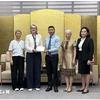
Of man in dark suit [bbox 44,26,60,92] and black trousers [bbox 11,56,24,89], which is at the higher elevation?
man in dark suit [bbox 44,26,60,92]

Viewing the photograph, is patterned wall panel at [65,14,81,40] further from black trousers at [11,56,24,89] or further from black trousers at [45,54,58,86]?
black trousers at [11,56,24,89]

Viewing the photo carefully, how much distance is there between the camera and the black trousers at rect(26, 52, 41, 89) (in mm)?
5652

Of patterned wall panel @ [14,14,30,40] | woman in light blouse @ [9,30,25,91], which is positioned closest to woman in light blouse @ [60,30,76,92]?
woman in light blouse @ [9,30,25,91]

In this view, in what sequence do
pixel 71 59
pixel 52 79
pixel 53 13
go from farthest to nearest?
pixel 53 13 < pixel 52 79 < pixel 71 59

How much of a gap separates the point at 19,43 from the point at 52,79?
112 centimetres

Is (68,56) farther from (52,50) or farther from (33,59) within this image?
(33,59)

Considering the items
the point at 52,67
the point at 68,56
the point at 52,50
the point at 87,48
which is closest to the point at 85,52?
the point at 87,48

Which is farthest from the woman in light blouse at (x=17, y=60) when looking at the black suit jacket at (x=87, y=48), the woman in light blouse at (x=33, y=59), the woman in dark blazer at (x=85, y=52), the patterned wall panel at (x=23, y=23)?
the patterned wall panel at (x=23, y=23)

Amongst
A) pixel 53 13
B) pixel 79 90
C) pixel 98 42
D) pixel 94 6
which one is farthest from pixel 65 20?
pixel 79 90

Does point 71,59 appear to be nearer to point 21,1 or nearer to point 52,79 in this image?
point 52,79

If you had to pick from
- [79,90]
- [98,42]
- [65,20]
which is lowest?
[79,90]

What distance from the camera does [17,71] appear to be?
575cm

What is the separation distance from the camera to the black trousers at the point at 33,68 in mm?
5652

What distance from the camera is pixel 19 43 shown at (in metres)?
5.63
